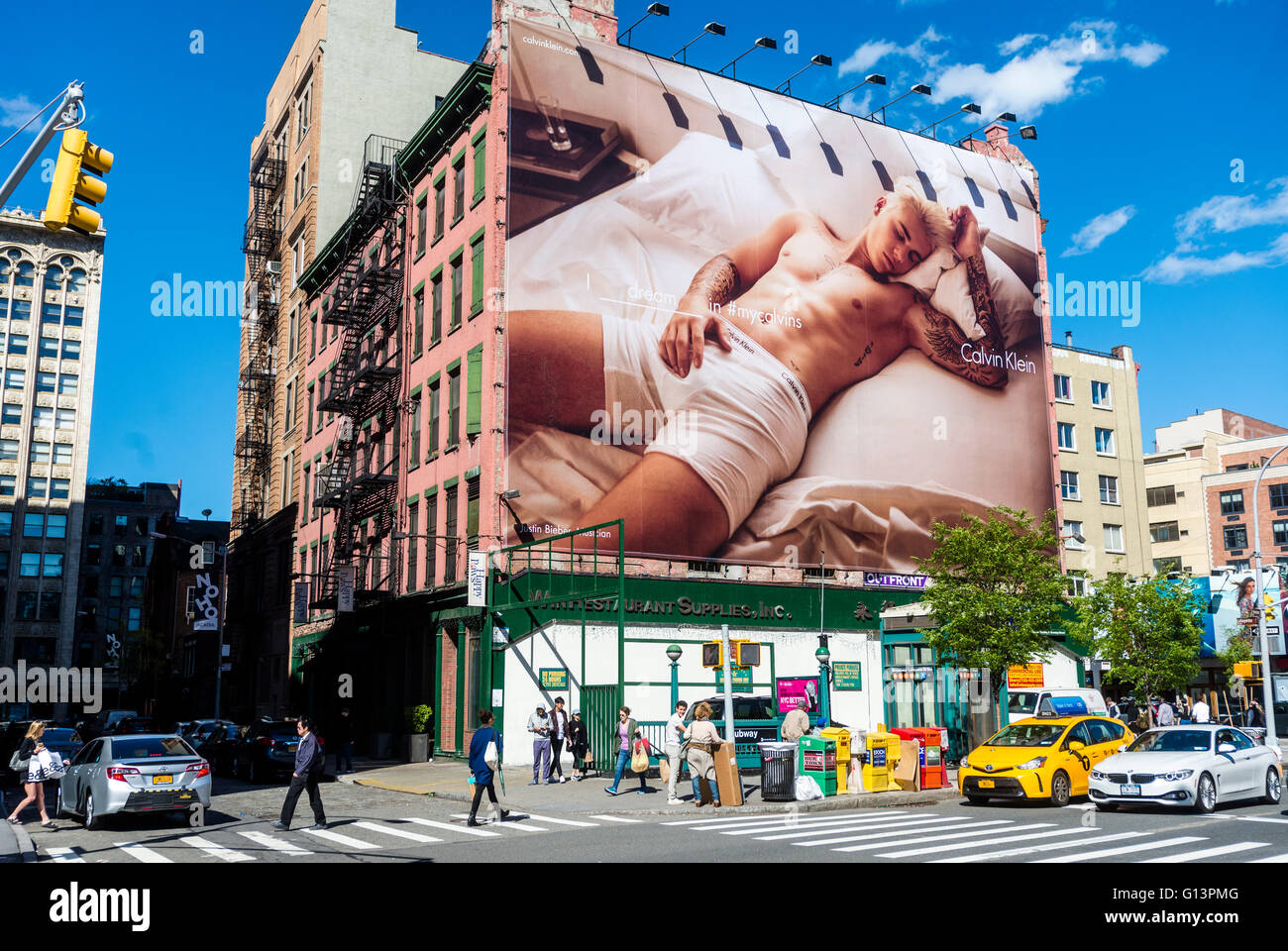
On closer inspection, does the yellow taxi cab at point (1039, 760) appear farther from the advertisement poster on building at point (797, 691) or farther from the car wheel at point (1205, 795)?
the advertisement poster on building at point (797, 691)

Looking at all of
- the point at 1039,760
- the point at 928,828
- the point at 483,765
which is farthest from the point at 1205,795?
the point at 483,765

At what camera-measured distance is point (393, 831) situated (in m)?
18.0

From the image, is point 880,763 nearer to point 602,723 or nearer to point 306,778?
point 602,723

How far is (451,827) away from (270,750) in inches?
512

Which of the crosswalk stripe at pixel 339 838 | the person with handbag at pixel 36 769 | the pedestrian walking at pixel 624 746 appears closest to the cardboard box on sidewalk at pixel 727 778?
the pedestrian walking at pixel 624 746

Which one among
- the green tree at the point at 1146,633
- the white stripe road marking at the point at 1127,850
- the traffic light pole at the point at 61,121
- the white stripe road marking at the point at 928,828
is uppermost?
the traffic light pole at the point at 61,121

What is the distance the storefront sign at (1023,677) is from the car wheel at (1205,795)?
14.9 m

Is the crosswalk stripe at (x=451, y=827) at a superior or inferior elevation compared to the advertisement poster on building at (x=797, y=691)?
inferior

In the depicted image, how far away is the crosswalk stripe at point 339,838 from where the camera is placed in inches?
627

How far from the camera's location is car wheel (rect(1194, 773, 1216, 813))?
722 inches

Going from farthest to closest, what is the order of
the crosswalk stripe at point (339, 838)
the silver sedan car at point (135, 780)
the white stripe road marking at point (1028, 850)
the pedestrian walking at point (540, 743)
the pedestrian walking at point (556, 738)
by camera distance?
the pedestrian walking at point (556, 738) < the pedestrian walking at point (540, 743) < the silver sedan car at point (135, 780) < the crosswalk stripe at point (339, 838) < the white stripe road marking at point (1028, 850)

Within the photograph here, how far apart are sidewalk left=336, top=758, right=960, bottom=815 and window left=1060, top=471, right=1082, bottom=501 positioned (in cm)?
3751

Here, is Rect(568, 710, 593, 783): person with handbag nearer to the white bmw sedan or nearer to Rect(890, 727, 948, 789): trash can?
Rect(890, 727, 948, 789): trash can
